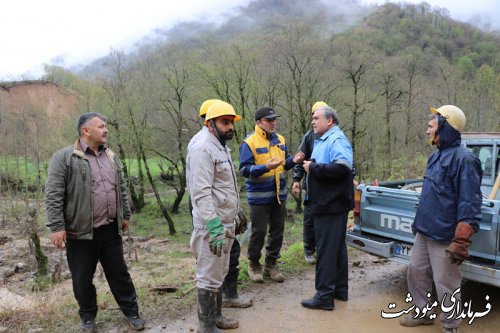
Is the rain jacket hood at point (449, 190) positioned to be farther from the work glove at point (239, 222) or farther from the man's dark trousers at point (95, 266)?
the man's dark trousers at point (95, 266)

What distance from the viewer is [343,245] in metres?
4.27

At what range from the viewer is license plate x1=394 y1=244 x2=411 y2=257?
4.29 m

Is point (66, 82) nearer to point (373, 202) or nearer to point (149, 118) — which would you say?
point (149, 118)

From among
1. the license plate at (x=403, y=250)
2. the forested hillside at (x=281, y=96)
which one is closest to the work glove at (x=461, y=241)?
the license plate at (x=403, y=250)

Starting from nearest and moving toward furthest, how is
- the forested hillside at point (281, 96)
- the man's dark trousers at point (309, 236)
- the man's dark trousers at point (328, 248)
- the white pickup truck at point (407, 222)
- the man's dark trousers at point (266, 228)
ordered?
the white pickup truck at point (407, 222) → the man's dark trousers at point (328, 248) → the man's dark trousers at point (266, 228) → the man's dark trousers at point (309, 236) → the forested hillside at point (281, 96)

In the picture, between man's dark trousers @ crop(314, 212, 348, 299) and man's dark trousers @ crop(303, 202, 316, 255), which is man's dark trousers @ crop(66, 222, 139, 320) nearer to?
man's dark trousers @ crop(314, 212, 348, 299)

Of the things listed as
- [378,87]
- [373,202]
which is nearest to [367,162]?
[378,87]

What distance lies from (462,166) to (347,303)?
1.97 metres

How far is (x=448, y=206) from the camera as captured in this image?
3318 millimetres

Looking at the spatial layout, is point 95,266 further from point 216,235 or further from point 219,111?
point 219,111

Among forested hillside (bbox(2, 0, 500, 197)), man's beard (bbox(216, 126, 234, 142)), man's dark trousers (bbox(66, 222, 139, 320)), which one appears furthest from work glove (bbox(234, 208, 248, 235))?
forested hillside (bbox(2, 0, 500, 197))

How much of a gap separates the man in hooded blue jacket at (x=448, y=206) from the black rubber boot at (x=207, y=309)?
6.33 feet

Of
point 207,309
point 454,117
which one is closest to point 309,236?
point 207,309

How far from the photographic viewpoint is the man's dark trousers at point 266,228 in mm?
4719
